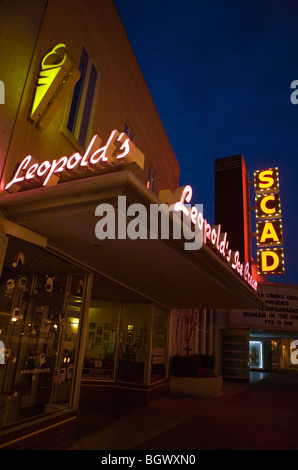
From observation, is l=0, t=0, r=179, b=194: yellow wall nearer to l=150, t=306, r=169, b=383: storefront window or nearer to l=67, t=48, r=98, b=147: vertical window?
l=67, t=48, r=98, b=147: vertical window

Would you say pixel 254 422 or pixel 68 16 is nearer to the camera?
pixel 68 16

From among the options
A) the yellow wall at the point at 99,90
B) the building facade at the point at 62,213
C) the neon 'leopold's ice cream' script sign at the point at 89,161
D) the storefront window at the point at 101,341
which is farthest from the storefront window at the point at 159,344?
the neon 'leopold's ice cream' script sign at the point at 89,161

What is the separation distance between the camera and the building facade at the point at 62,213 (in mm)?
4652

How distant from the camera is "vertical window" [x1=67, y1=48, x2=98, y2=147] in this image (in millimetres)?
7383

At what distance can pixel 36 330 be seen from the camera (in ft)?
20.3

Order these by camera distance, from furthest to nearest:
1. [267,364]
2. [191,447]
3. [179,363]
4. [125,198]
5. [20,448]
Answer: [267,364] → [179,363] → [191,447] → [20,448] → [125,198]

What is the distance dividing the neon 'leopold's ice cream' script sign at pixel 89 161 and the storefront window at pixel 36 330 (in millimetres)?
1141

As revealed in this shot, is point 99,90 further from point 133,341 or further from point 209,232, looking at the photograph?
Result: point 133,341

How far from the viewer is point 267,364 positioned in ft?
92.6

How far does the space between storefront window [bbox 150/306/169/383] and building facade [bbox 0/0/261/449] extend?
11.0 feet

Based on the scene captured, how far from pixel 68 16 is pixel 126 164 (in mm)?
4511

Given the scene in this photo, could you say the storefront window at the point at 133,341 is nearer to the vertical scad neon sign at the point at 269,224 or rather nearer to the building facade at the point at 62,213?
the building facade at the point at 62,213
